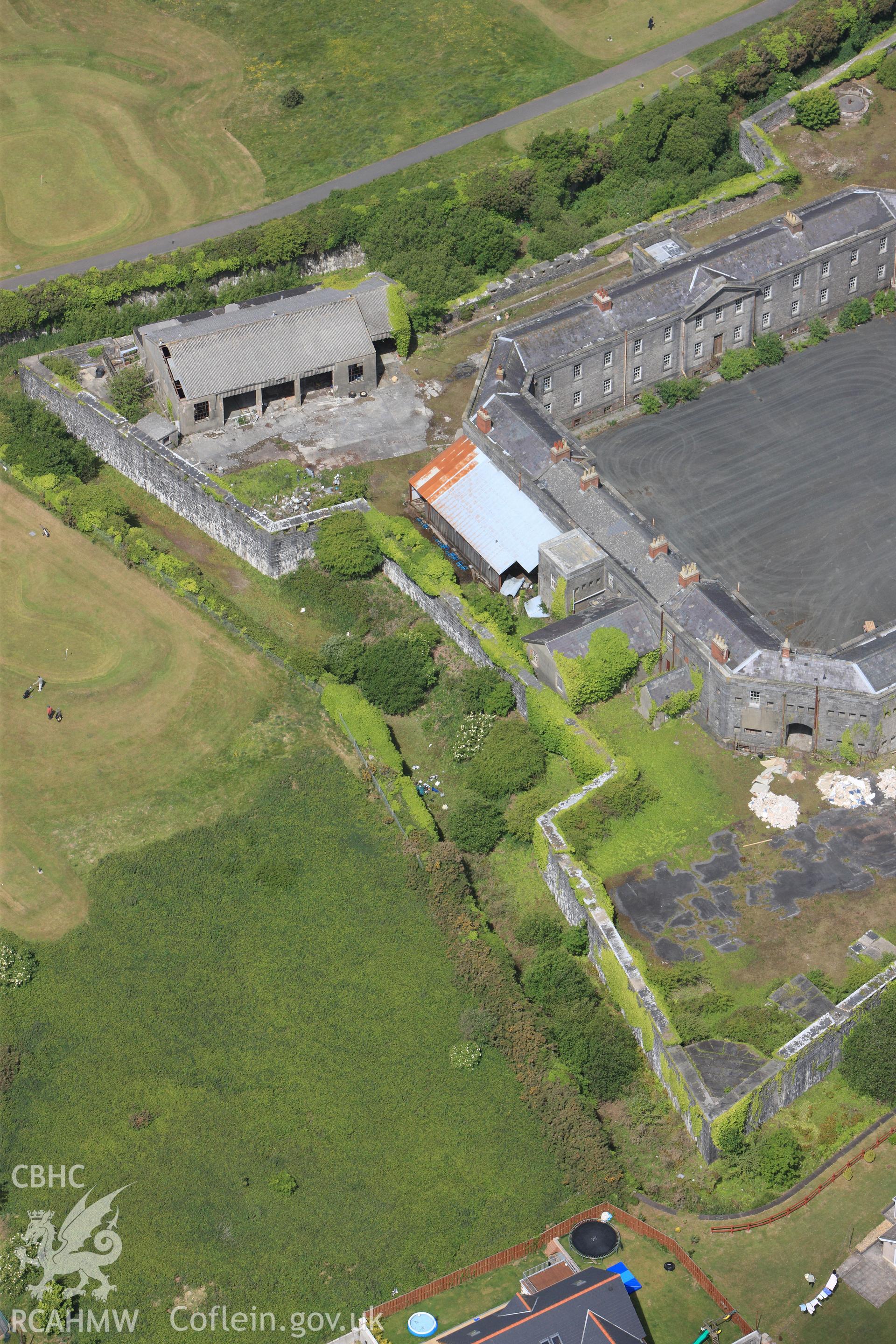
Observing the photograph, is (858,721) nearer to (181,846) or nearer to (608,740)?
(608,740)

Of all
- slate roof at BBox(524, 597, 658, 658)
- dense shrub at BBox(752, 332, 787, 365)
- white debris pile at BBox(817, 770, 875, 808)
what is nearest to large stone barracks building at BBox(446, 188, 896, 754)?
slate roof at BBox(524, 597, 658, 658)

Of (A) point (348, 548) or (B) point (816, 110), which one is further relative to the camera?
(B) point (816, 110)

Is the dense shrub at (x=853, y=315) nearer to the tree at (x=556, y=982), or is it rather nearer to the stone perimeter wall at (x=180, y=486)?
the stone perimeter wall at (x=180, y=486)

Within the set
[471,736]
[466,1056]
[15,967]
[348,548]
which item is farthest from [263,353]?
[466,1056]

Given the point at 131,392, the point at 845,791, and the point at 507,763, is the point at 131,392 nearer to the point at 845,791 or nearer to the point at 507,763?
the point at 507,763

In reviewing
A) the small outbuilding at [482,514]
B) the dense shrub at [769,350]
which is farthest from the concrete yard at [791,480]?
the small outbuilding at [482,514]
